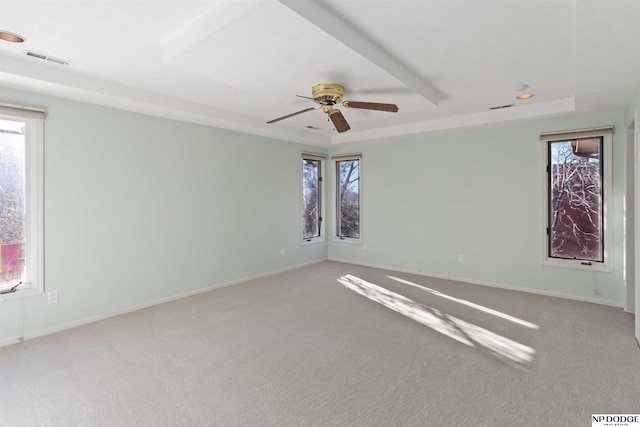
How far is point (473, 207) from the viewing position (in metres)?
4.92

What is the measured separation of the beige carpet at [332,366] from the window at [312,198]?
2.46 meters

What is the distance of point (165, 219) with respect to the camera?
13.4ft

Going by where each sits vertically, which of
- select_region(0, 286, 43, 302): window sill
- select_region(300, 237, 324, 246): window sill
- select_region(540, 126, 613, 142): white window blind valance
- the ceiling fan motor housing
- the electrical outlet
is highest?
the ceiling fan motor housing

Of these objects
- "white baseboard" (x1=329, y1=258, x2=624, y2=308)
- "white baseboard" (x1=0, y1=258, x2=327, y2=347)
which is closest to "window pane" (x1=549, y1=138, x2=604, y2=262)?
"white baseboard" (x1=329, y1=258, x2=624, y2=308)

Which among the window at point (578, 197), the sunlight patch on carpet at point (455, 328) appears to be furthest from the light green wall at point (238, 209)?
the sunlight patch on carpet at point (455, 328)

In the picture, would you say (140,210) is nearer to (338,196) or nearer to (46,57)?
(46,57)

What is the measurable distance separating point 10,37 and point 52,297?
234cm

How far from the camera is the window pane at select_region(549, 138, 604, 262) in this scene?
3.98 m

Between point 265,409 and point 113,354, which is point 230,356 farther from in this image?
point 113,354

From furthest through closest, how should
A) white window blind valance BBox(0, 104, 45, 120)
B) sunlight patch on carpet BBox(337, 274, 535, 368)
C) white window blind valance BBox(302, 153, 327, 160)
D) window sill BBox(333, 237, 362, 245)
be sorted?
window sill BBox(333, 237, 362, 245)
white window blind valance BBox(302, 153, 327, 160)
white window blind valance BBox(0, 104, 45, 120)
sunlight patch on carpet BBox(337, 274, 535, 368)

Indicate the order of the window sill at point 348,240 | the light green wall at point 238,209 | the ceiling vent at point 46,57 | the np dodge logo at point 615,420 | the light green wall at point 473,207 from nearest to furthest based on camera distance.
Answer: the np dodge logo at point 615,420
the ceiling vent at point 46,57
the light green wall at point 238,209
the light green wall at point 473,207
the window sill at point 348,240

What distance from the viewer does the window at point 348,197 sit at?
632 cm

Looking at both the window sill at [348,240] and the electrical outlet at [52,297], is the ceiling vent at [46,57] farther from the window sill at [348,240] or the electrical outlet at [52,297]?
the window sill at [348,240]

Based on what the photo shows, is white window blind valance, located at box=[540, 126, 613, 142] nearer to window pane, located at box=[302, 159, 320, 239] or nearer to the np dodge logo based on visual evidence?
the np dodge logo
